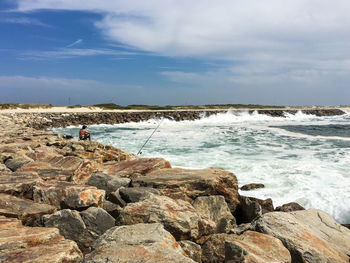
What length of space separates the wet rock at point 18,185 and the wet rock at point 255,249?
3.14m

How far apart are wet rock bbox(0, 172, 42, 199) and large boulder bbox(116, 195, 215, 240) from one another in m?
1.89

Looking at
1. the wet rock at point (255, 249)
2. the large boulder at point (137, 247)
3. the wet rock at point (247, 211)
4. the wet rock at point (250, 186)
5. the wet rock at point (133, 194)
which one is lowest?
the wet rock at point (250, 186)

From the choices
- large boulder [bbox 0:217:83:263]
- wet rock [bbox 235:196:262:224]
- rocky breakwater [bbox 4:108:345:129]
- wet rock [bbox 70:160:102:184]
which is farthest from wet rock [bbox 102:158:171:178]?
rocky breakwater [bbox 4:108:345:129]

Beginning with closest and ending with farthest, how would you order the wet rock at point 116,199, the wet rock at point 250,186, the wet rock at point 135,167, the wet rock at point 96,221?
the wet rock at point 96,221 < the wet rock at point 116,199 < the wet rock at point 135,167 < the wet rock at point 250,186

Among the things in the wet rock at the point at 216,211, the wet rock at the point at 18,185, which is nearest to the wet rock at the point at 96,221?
the wet rock at the point at 18,185

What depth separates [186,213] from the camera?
362 cm

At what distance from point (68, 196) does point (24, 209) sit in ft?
1.82

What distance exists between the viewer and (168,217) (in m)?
3.38

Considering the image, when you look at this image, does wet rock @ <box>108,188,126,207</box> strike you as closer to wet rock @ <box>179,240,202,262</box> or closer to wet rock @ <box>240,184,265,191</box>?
wet rock @ <box>179,240,202,262</box>

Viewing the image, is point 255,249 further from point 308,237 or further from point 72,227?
point 72,227

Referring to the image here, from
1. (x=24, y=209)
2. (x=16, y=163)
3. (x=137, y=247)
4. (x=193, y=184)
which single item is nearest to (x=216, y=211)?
(x=193, y=184)

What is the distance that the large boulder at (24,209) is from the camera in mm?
3455

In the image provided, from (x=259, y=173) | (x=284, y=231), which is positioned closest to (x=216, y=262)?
(x=284, y=231)

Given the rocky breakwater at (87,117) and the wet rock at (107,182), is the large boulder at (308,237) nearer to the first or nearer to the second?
the wet rock at (107,182)
